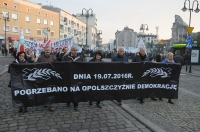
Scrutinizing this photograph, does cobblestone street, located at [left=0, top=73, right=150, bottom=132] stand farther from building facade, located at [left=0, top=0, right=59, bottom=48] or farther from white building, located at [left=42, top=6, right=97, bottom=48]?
white building, located at [left=42, top=6, right=97, bottom=48]

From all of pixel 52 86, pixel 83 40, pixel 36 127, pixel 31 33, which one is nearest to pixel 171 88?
pixel 52 86

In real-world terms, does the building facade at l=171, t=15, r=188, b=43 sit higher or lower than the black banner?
higher

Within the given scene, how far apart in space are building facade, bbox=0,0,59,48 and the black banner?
49233 mm

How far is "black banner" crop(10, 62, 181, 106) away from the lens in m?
6.66

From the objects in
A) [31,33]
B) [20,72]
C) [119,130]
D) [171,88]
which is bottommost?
[119,130]

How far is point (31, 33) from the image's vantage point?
6931 centimetres

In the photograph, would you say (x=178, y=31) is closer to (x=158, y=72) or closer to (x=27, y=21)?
(x=27, y=21)

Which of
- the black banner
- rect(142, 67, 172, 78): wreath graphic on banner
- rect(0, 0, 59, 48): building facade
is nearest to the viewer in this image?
the black banner

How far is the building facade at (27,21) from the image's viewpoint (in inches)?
2394

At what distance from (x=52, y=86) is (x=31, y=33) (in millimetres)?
65227

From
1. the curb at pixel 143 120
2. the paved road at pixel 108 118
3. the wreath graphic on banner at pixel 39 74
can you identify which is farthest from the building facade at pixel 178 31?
the wreath graphic on banner at pixel 39 74

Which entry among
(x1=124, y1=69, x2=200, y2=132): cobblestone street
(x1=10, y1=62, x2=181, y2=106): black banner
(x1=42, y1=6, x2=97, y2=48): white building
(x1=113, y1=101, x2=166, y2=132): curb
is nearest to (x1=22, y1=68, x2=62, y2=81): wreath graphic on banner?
(x1=10, y1=62, x2=181, y2=106): black banner

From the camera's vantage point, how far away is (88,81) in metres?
7.20

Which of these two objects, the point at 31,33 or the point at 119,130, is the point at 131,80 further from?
the point at 31,33
